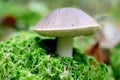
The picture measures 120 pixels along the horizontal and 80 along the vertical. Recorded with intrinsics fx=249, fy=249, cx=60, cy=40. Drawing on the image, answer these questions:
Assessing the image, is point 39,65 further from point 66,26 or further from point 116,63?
point 116,63

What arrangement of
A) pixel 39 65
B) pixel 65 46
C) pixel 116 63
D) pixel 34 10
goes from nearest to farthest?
pixel 39 65
pixel 65 46
pixel 116 63
pixel 34 10

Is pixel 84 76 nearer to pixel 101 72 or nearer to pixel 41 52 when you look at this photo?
pixel 101 72

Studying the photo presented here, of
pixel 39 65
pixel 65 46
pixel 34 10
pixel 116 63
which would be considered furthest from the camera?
pixel 34 10

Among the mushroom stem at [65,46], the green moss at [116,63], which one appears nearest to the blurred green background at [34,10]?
the green moss at [116,63]

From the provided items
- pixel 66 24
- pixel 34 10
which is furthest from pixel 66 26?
pixel 34 10

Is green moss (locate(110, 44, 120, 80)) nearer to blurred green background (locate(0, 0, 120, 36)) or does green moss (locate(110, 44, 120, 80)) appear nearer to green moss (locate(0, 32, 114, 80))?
green moss (locate(0, 32, 114, 80))

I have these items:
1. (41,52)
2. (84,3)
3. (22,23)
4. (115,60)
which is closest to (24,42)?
(41,52)

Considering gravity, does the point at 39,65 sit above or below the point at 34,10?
below
